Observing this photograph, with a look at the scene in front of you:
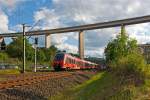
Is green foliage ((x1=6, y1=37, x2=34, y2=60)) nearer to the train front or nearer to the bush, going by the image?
the train front

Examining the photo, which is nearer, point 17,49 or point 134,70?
point 134,70

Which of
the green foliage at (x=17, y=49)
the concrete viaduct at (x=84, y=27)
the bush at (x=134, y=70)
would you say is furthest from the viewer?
the green foliage at (x=17, y=49)

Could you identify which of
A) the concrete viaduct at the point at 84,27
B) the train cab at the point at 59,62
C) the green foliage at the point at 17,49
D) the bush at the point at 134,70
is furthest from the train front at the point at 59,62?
the green foliage at the point at 17,49

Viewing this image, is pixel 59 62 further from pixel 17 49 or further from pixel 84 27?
pixel 17 49

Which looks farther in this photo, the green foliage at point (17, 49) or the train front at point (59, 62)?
the green foliage at point (17, 49)

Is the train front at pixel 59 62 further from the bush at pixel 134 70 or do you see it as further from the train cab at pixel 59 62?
the bush at pixel 134 70

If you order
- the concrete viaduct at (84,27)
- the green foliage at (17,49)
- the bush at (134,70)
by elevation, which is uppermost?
the concrete viaduct at (84,27)

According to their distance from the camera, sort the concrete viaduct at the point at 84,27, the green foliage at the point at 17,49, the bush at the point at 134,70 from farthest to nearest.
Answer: the green foliage at the point at 17,49 < the concrete viaduct at the point at 84,27 < the bush at the point at 134,70

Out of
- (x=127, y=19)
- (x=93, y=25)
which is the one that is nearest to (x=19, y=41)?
(x=93, y=25)

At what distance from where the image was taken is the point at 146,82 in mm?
13766

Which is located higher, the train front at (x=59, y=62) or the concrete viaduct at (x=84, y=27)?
the concrete viaduct at (x=84, y=27)

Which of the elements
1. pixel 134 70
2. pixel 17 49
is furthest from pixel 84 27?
pixel 134 70

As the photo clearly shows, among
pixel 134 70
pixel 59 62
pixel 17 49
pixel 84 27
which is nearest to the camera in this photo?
pixel 134 70

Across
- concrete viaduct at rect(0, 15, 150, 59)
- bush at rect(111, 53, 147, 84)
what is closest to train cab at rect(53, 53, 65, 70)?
concrete viaduct at rect(0, 15, 150, 59)
